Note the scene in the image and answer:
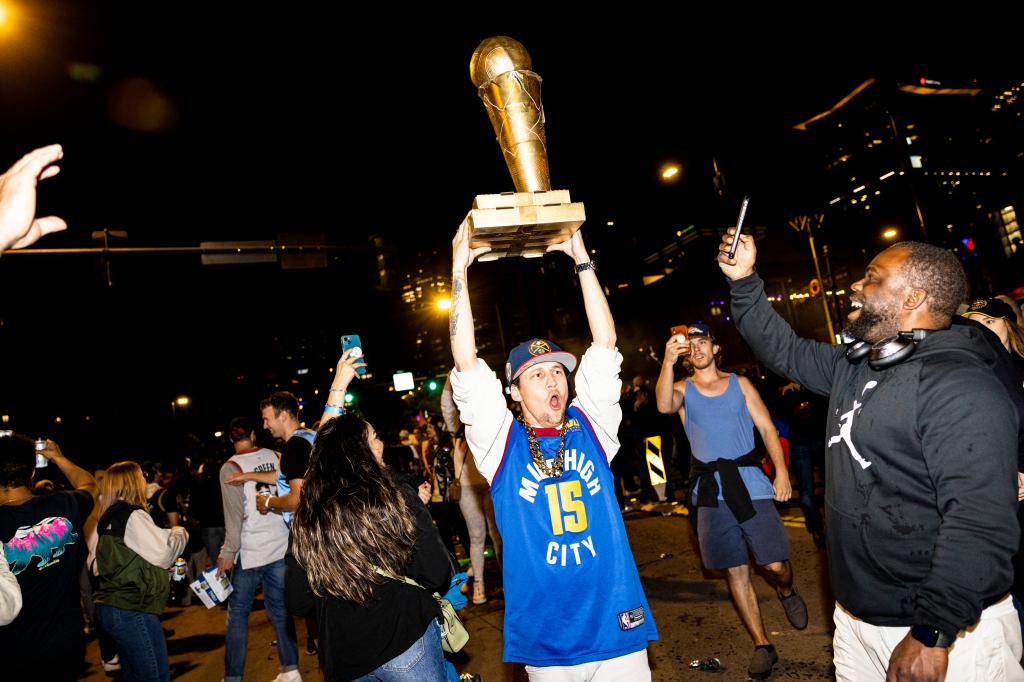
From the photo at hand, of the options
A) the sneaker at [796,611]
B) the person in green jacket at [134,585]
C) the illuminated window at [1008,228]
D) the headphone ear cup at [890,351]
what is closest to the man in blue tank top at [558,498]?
the headphone ear cup at [890,351]

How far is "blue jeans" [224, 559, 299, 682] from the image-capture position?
16.9ft

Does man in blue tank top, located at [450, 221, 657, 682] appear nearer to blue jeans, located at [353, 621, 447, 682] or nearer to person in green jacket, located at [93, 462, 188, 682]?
blue jeans, located at [353, 621, 447, 682]

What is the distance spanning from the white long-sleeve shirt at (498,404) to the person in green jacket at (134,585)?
3310 millimetres

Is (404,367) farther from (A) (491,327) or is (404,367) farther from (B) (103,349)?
(B) (103,349)

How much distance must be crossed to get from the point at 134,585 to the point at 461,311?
3.71 metres

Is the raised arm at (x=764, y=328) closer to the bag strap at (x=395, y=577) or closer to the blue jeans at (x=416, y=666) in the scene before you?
the bag strap at (x=395, y=577)

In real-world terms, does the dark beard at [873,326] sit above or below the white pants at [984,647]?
above

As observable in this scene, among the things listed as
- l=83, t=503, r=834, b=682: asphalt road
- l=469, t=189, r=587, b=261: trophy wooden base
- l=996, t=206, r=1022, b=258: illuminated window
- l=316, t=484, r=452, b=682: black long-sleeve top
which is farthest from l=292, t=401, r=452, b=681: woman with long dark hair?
l=996, t=206, r=1022, b=258: illuminated window

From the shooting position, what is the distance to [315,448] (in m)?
3.03

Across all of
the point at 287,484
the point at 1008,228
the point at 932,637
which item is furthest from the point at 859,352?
the point at 1008,228

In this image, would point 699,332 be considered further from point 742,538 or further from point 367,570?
point 367,570

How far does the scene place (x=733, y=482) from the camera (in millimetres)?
4504

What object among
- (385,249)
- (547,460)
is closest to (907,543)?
(547,460)

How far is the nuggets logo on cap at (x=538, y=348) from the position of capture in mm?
3080
